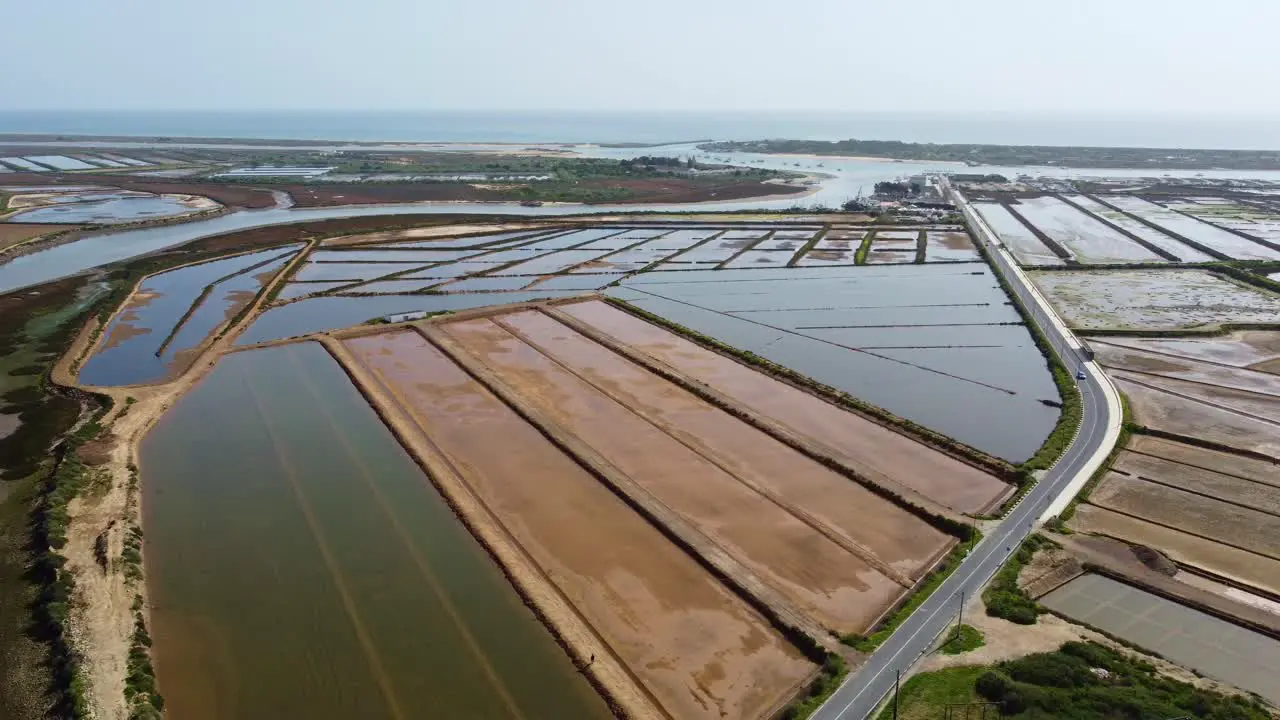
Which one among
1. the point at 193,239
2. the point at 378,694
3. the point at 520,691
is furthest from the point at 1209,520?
the point at 193,239

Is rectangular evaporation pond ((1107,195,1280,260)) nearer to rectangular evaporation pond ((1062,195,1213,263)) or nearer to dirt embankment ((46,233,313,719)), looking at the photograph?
rectangular evaporation pond ((1062,195,1213,263))

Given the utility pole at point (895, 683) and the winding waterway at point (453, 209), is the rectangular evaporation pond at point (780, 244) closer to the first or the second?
the winding waterway at point (453, 209)

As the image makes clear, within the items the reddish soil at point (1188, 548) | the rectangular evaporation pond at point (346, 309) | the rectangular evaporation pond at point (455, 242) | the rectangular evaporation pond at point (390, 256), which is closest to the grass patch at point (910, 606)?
the reddish soil at point (1188, 548)

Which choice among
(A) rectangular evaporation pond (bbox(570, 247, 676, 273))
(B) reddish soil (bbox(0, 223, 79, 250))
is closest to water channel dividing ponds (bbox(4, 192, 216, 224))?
(B) reddish soil (bbox(0, 223, 79, 250))

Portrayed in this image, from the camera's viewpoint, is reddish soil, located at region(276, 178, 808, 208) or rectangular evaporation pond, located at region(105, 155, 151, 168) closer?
reddish soil, located at region(276, 178, 808, 208)

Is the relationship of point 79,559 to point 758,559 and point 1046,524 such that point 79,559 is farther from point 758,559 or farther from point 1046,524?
point 1046,524

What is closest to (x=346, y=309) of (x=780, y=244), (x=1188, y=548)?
(x=780, y=244)
